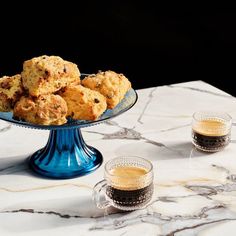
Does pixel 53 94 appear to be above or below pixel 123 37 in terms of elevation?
above

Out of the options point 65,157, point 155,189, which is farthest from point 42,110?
point 155,189

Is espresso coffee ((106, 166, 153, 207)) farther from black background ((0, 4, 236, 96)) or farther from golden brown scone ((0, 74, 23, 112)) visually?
black background ((0, 4, 236, 96))

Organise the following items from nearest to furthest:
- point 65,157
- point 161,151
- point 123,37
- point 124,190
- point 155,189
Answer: point 124,190, point 155,189, point 65,157, point 161,151, point 123,37

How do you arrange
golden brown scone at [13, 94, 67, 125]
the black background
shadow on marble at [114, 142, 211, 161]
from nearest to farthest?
golden brown scone at [13, 94, 67, 125] → shadow on marble at [114, 142, 211, 161] → the black background

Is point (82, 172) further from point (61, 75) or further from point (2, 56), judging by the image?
point (2, 56)

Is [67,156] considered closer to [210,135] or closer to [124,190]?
[124,190]

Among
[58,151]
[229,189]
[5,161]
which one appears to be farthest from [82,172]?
[229,189]

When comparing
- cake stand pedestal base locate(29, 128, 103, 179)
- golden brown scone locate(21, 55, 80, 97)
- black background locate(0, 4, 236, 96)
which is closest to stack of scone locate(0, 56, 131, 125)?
→ golden brown scone locate(21, 55, 80, 97)

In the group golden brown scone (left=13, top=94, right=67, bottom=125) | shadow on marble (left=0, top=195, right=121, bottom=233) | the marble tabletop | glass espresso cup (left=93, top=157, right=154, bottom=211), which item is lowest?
shadow on marble (left=0, top=195, right=121, bottom=233)
